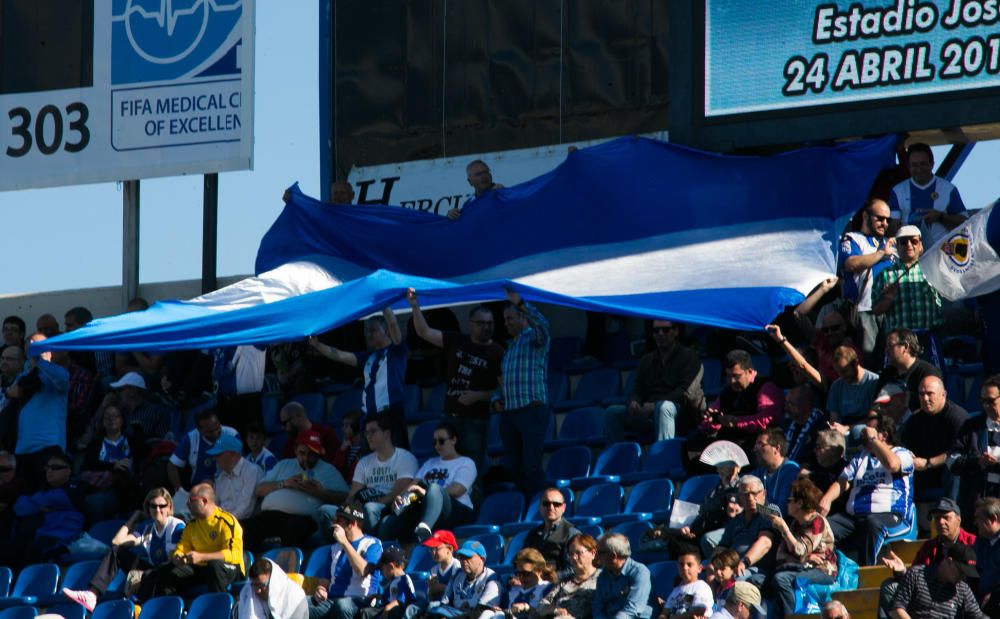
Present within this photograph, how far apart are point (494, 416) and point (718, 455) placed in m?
3.44

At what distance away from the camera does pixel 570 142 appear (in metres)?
17.3

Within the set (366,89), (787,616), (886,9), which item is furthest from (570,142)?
(787,616)

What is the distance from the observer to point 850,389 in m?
12.6

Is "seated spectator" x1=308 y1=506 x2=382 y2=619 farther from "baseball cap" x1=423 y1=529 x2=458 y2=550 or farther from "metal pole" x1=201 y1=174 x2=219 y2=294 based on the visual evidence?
"metal pole" x1=201 y1=174 x2=219 y2=294

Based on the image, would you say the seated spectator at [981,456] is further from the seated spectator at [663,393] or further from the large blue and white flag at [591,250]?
the seated spectator at [663,393]

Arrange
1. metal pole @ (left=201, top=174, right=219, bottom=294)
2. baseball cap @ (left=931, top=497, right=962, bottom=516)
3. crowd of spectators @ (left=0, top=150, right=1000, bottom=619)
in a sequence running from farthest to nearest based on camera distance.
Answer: metal pole @ (left=201, top=174, right=219, bottom=294)
crowd of spectators @ (left=0, top=150, right=1000, bottom=619)
baseball cap @ (left=931, top=497, right=962, bottom=516)

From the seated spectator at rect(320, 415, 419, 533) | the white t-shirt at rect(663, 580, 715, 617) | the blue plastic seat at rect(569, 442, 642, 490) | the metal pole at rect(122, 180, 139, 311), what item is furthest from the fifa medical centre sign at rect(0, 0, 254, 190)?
the white t-shirt at rect(663, 580, 715, 617)

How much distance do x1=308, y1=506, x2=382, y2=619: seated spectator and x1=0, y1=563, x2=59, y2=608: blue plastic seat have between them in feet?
7.84

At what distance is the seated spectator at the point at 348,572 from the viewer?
12.7m

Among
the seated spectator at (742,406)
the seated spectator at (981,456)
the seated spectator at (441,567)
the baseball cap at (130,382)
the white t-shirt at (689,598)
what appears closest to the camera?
the white t-shirt at (689,598)

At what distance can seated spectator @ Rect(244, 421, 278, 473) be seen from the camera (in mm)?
14973

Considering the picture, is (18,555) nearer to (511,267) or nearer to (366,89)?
(511,267)

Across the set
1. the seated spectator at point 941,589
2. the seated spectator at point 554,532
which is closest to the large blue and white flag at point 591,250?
the seated spectator at point 554,532

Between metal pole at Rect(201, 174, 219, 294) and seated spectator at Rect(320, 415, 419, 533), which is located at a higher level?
metal pole at Rect(201, 174, 219, 294)
